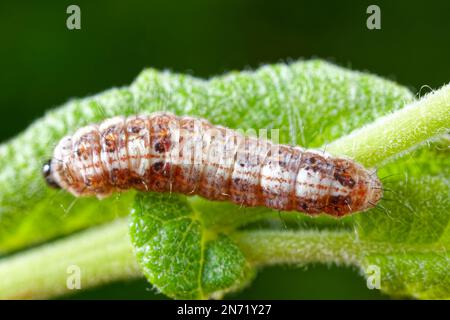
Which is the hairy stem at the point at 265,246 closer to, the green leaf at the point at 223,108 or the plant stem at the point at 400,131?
the plant stem at the point at 400,131

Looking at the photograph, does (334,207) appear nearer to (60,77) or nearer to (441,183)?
(441,183)

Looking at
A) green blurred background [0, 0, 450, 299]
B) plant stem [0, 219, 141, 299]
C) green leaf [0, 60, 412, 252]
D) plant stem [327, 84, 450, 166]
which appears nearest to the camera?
plant stem [327, 84, 450, 166]

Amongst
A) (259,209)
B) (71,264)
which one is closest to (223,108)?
(259,209)

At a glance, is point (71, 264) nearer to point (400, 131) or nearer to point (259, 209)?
point (259, 209)

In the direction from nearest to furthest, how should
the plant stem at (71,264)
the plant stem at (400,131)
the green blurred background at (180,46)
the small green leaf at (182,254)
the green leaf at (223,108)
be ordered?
the plant stem at (400,131)
the small green leaf at (182,254)
the green leaf at (223,108)
the plant stem at (71,264)
the green blurred background at (180,46)

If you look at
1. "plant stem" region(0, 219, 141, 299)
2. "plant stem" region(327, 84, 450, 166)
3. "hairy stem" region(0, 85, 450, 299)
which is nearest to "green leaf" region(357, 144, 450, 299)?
"hairy stem" region(0, 85, 450, 299)

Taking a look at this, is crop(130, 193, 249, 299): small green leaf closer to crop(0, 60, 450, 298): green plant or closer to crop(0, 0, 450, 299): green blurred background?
crop(0, 60, 450, 298): green plant

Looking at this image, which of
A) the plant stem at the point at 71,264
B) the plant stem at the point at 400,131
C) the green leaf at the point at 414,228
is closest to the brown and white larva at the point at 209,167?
the plant stem at the point at 400,131
